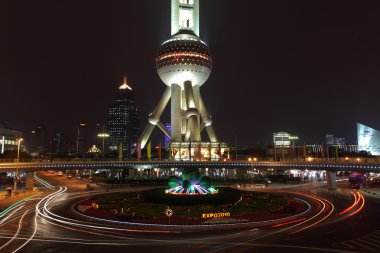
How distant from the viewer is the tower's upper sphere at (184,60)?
11562cm

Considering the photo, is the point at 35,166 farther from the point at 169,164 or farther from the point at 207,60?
the point at 207,60

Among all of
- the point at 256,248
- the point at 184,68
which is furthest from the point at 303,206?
the point at 184,68

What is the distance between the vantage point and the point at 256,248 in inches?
803

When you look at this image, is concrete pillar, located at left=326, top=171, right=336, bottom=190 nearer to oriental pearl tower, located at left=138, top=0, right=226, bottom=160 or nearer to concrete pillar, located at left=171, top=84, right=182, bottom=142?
oriental pearl tower, located at left=138, top=0, right=226, bottom=160

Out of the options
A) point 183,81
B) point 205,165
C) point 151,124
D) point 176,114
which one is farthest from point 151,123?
point 205,165

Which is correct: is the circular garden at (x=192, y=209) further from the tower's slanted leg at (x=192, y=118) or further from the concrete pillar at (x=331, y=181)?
the tower's slanted leg at (x=192, y=118)

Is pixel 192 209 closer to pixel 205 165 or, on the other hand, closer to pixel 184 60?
pixel 205 165

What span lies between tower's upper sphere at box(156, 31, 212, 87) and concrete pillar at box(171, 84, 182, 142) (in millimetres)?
3010

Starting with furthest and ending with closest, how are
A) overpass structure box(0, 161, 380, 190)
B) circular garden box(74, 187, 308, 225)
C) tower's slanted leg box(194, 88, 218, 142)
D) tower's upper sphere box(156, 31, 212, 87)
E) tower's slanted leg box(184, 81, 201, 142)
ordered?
tower's upper sphere box(156, 31, 212, 87) < tower's slanted leg box(194, 88, 218, 142) < tower's slanted leg box(184, 81, 201, 142) < overpass structure box(0, 161, 380, 190) < circular garden box(74, 187, 308, 225)

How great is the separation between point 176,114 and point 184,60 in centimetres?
2007

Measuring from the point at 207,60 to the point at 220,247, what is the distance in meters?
105

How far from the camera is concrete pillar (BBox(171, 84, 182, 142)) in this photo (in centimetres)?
11669

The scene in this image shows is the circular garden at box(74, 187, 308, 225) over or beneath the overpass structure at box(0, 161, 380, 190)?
beneath

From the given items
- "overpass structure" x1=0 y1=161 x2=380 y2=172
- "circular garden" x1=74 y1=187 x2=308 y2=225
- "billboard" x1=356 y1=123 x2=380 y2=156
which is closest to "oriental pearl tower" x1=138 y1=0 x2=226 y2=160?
"overpass structure" x1=0 y1=161 x2=380 y2=172
